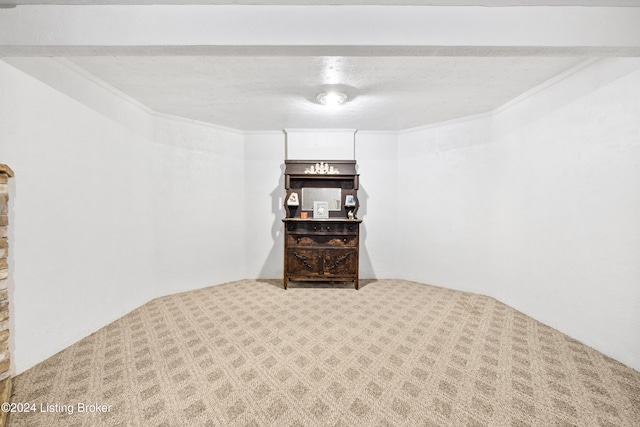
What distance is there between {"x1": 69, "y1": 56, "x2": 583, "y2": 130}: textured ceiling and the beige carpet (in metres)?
3.17

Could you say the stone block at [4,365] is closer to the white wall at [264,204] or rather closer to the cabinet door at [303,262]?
the cabinet door at [303,262]

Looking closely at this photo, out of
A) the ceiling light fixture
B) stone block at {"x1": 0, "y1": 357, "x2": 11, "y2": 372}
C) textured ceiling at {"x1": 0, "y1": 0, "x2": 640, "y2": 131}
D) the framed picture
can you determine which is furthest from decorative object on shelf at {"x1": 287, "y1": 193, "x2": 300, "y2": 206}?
stone block at {"x1": 0, "y1": 357, "x2": 11, "y2": 372}

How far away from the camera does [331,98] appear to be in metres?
3.42

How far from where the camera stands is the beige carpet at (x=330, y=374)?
1.83 m

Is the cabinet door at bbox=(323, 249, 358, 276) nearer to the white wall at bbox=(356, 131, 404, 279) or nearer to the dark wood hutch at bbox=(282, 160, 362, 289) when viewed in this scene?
the dark wood hutch at bbox=(282, 160, 362, 289)

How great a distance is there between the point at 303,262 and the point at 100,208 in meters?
3.15

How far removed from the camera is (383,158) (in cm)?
529

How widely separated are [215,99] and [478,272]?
535cm

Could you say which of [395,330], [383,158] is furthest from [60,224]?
[383,158]

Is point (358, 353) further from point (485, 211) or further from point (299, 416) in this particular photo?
point (485, 211)

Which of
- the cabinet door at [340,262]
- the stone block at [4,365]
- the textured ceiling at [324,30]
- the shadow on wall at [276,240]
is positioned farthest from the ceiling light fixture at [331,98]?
the stone block at [4,365]

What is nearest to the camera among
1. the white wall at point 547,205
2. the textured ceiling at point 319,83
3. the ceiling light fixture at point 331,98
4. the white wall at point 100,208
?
the white wall at point 100,208

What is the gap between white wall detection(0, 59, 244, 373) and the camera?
2336 mm

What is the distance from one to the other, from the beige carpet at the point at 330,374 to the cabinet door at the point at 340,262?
43.5 inches
